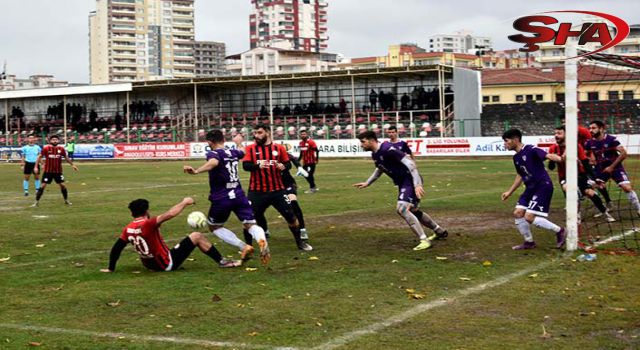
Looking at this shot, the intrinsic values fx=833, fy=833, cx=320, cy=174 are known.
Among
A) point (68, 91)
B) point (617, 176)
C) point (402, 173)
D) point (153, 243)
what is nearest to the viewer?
point (153, 243)

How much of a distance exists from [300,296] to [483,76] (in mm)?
76786

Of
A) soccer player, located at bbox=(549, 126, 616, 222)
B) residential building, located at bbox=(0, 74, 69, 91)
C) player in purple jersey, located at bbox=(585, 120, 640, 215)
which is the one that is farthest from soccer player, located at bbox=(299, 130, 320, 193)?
residential building, located at bbox=(0, 74, 69, 91)

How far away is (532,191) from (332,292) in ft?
14.3

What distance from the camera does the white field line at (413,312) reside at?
736cm

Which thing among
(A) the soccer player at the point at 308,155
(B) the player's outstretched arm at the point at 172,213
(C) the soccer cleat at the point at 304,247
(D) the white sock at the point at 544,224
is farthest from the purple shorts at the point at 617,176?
(A) the soccer player at the point at 308,155

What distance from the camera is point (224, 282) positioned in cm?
1029

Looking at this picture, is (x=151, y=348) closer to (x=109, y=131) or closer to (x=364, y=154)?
(x=364, y=154)

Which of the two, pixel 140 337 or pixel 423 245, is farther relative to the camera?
pixel 423 245

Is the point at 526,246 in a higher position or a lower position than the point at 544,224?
lower

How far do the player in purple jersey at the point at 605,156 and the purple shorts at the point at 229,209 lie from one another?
310 inches

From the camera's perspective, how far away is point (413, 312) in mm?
8430

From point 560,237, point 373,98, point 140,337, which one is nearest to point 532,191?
point 560,237

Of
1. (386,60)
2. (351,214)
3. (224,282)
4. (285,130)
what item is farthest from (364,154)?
(386,60)

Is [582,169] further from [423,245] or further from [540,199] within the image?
[423,245]
